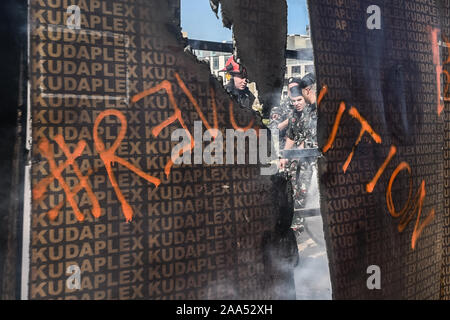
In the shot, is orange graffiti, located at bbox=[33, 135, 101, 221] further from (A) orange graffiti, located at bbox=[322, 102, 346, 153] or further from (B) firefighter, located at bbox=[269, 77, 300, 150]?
(A) orange graffiti, located at bbox=[322, 102, 346, 153]

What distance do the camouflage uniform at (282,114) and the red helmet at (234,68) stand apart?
32 cm

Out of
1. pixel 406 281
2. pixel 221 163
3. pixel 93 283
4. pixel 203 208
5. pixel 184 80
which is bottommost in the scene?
pixel 406 281

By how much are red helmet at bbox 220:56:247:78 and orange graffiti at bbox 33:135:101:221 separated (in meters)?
1.04

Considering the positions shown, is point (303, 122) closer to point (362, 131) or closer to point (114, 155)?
point (362, 131)

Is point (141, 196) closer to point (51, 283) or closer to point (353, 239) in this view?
point (51, 283)

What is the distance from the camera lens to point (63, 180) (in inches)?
73.2

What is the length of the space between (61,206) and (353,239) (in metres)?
1.96

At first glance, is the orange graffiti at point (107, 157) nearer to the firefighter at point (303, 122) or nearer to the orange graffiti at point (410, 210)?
the firefighter at point (303, 122)

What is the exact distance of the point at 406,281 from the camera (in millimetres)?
3135

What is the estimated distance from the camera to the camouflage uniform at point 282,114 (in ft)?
8.41

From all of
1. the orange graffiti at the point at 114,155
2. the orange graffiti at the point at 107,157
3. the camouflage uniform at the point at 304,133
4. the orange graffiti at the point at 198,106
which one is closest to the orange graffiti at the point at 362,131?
the camouflage uniform at the point at 304,133
